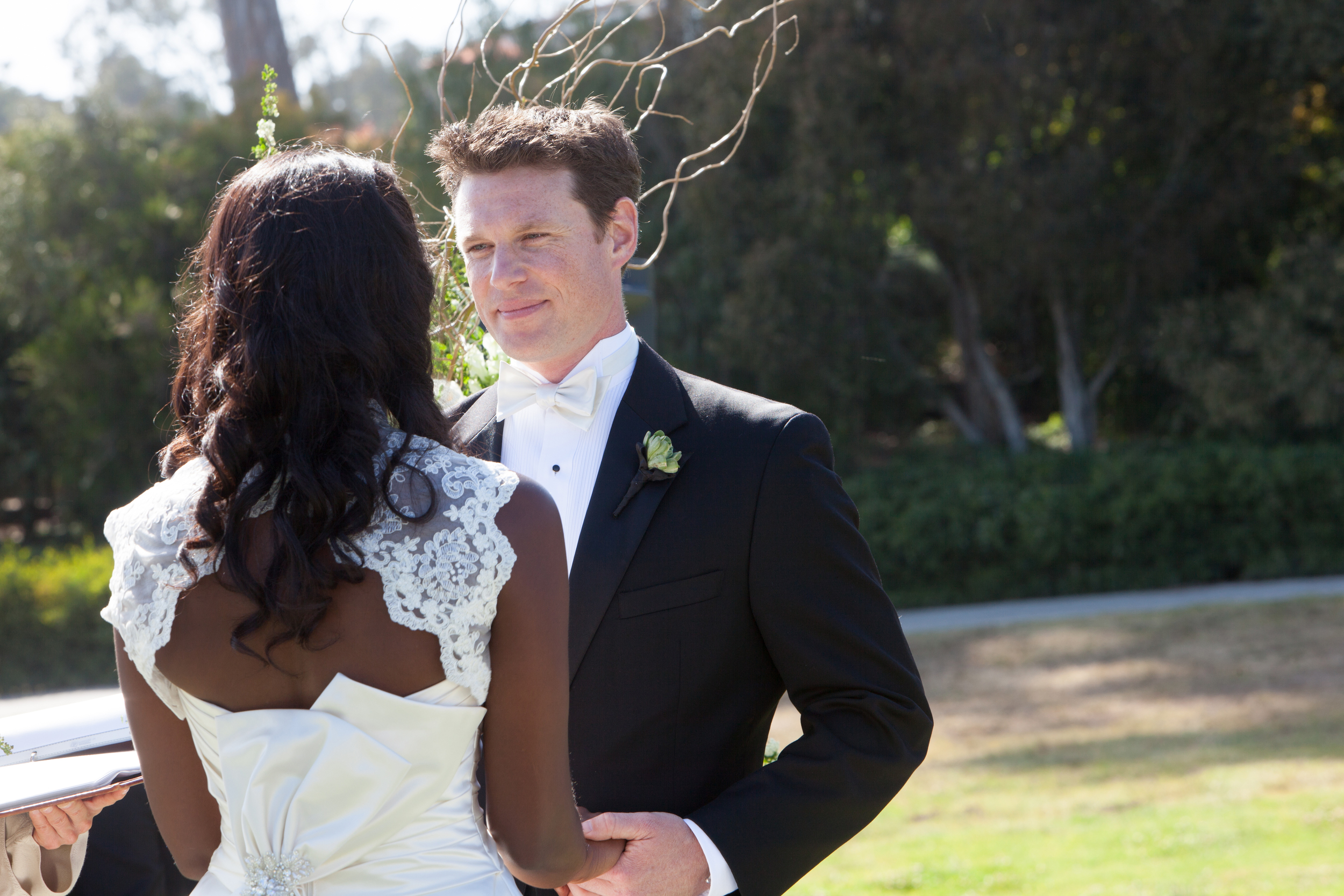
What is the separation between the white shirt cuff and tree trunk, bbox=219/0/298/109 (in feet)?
46.8

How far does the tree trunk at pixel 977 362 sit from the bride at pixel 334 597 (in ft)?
47.3

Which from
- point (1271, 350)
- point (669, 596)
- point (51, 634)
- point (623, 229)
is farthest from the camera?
point (1271, 350)

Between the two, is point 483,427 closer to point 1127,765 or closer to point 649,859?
point 649,859

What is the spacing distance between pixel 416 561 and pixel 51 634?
11.1 metres

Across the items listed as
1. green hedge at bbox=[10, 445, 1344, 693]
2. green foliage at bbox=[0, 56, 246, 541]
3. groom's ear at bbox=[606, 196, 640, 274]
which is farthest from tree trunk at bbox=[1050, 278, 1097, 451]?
groom's ear at bbox=[606, 196, 640, 274]

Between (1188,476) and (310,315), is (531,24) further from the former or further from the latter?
(310,315)

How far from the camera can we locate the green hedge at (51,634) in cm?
1104

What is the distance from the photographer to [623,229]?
2.32 metres

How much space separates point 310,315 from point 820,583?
892 millimetres

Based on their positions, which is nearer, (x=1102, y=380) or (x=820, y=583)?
(x=820, y=583)

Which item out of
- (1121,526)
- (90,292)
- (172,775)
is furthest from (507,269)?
(90,292)

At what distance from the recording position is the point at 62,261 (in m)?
14.9

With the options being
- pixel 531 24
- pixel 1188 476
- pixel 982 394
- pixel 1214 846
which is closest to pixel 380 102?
pixel 531 24

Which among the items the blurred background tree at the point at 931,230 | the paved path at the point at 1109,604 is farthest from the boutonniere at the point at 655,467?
the blurred background tree at the point at 931,230
